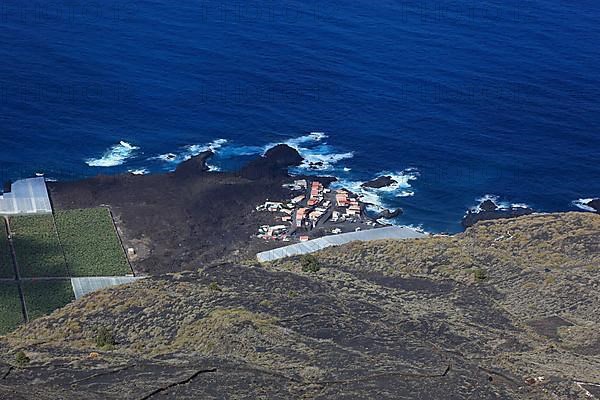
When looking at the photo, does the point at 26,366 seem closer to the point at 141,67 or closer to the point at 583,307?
the point at 583,307

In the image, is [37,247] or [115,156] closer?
[37,247]

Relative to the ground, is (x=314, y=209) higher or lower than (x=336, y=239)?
higher

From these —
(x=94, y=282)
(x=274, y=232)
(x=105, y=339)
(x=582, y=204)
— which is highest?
(x=105, y=339)

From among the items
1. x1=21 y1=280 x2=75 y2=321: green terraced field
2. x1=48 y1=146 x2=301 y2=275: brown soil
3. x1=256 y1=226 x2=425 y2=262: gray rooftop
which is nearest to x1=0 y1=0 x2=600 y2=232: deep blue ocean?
x1=48 y1=146 x2=301 y2=275: brown soil

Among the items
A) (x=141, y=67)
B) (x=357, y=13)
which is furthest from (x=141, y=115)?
(x=357, y=13)

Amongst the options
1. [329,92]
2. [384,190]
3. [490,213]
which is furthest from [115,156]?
[490,213]

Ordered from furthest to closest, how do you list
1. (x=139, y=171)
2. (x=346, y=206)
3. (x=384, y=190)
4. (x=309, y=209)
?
(x=139, y=171), (x=384, y=190), (x=346, y=206), (x=309, y=209)

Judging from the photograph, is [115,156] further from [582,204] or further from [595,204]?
[595,204]
